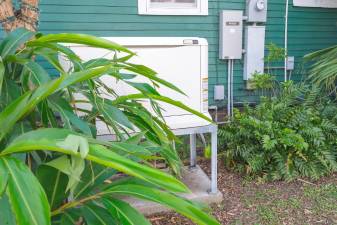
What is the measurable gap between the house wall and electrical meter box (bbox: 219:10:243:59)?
0.10 meters

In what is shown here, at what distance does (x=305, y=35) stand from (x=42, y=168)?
16.2 ft

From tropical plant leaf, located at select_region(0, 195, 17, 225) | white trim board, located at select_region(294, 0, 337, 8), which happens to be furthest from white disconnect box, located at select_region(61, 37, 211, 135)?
white trim board, located at select_region(294, 0, 337, 8)

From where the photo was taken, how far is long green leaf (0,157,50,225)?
945 mm

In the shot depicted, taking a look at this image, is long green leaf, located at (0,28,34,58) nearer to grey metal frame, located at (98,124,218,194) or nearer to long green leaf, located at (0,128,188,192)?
long green leaf, located at (0,128,188,192)

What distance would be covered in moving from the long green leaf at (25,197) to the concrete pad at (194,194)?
5.70 ft

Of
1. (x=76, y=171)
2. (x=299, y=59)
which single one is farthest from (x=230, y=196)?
(x=299, y=59)

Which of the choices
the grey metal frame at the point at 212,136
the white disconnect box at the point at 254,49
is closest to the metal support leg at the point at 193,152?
the grey metal frame at the point at 212,136

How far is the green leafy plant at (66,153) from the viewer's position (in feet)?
3.26

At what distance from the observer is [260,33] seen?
16.1ft

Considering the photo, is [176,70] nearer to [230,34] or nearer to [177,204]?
[177,204]

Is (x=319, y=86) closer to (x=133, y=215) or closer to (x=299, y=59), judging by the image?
(x=299, y=59)

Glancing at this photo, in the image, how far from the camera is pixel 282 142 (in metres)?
3.38

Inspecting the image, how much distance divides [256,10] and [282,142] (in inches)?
88.3

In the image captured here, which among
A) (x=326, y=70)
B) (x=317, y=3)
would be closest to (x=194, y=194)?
(x=326, y=70)
